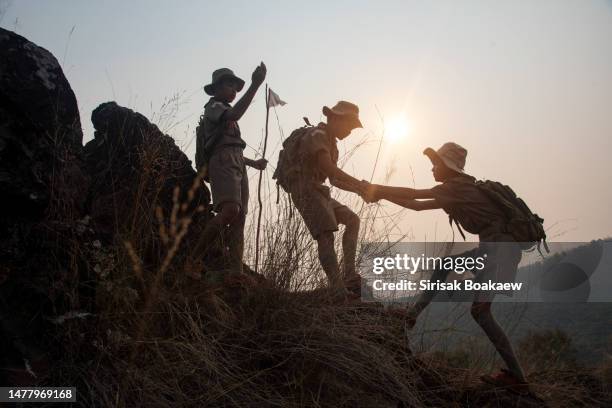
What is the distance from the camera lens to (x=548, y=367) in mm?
4215

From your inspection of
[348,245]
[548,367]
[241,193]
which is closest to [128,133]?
[241,193]

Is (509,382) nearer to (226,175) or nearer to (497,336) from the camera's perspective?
(497,336)

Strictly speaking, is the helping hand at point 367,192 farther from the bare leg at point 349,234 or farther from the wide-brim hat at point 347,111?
the wide-brim hat at point 347,111

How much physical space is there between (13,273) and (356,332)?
169 cm

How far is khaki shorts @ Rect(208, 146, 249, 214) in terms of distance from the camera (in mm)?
3814

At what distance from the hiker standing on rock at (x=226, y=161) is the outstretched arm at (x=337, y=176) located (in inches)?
23.4

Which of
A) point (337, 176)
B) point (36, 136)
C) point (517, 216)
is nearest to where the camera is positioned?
point (36, 136)

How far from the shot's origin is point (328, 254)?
3.61 m

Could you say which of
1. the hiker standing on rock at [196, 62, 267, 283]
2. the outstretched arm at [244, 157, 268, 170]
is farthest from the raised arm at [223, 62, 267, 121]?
the outstretched arm at [244, 157, 268, 170]

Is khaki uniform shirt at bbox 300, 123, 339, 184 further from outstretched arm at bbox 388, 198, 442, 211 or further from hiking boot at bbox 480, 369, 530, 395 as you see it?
hiking boot at bbox 480, 369, 530, 395

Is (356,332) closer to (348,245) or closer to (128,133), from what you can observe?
(348,245)

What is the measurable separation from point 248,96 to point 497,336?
2484mm

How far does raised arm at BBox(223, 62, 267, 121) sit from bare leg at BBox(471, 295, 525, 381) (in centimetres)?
222

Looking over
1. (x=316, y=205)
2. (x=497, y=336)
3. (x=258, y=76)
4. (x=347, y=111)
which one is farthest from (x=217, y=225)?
(x=497, y=336)
